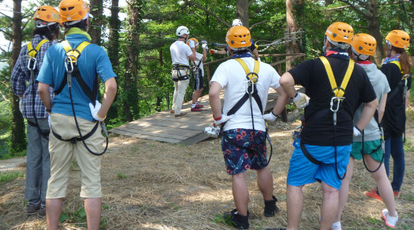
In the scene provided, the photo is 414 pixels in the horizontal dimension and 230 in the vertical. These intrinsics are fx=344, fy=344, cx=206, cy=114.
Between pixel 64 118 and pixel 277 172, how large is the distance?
3630 mm

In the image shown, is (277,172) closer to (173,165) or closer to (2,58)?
(173,165)

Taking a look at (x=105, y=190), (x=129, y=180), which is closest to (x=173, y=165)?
(x=129, y=180)

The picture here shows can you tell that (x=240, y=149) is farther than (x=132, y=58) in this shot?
No

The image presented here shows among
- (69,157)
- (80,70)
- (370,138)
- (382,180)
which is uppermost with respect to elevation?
(80,70)

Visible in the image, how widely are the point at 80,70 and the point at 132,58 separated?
35.4 feet

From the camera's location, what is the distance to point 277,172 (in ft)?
18.0

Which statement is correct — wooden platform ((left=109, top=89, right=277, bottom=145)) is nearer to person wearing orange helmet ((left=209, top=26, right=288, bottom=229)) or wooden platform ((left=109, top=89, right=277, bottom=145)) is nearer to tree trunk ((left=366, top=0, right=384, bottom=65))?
person wearing orange helmet ((left=209, top=26, right=288, bottom=229))

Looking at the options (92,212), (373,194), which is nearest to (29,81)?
(92,212)

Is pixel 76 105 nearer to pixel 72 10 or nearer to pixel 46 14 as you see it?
pixel 72 10

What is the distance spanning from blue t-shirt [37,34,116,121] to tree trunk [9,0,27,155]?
618 inches

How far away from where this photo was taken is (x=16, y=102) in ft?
55.7

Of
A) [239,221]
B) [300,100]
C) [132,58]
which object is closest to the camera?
[300,100]

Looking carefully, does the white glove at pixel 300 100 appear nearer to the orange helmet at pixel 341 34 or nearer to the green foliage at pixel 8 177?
the orange helmet at pixel 341 34

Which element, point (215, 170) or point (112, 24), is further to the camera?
point (112, 24)
